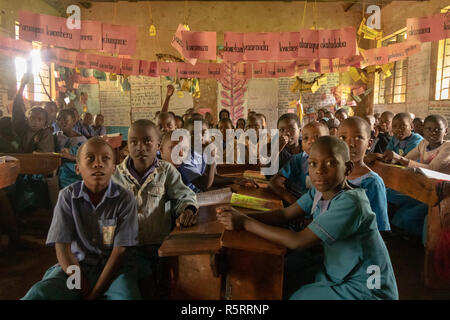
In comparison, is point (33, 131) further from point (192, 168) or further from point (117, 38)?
point (192, 168)

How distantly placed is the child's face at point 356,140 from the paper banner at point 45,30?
130 inches

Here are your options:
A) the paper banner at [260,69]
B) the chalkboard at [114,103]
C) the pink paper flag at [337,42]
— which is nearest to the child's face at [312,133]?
the pink paper flag at [337,42]

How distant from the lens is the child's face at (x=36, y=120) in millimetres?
3578

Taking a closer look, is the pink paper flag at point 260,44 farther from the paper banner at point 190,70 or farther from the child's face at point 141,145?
the child's face at point 141,145

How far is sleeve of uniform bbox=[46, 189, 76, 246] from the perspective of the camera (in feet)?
4.53

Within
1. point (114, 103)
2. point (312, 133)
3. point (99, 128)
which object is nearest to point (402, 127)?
point (312, 133)

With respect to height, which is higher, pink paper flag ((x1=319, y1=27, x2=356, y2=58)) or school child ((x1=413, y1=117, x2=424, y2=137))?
pink paper flag ((x1=319, y1=27, x2=356, y2=58))

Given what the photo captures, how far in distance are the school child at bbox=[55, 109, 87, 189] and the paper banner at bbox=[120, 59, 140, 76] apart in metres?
1.97

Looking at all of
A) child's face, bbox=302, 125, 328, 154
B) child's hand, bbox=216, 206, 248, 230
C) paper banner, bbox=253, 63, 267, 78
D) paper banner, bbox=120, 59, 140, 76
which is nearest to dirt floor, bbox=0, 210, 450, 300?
child's face, bbox=302, 125, 328, 154

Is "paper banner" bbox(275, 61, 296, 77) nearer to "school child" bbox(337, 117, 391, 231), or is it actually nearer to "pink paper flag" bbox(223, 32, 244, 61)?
"pink paper flag" bbox(223, 32, 244, 61)

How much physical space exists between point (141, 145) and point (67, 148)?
8.46ft

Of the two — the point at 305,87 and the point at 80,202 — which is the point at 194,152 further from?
the point at 305,87

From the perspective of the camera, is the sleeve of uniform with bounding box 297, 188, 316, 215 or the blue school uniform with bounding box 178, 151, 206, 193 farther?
the blue school uniform with bounding box 178, 151, 206, 193

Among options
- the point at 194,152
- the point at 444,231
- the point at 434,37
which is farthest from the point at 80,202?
the point at 434,37
